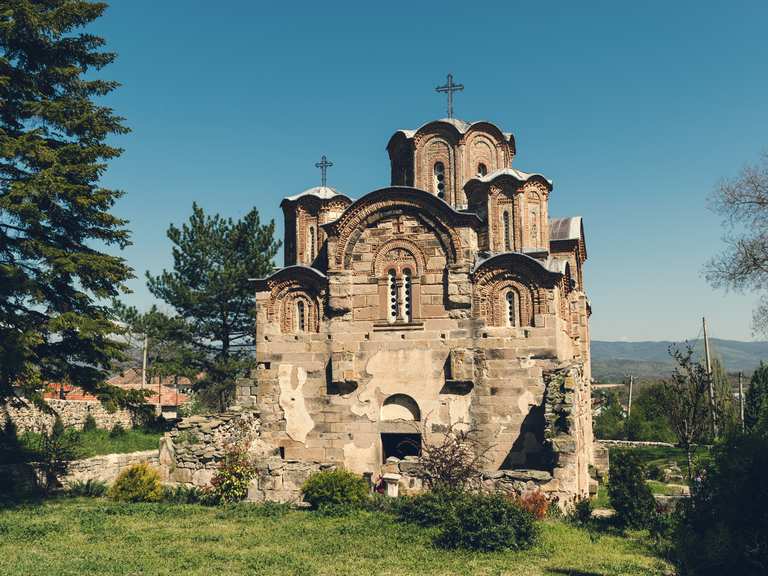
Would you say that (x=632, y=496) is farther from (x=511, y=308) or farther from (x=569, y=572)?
(x=511, y=308)

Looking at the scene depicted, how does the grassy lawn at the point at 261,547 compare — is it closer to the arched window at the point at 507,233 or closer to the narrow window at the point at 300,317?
the narrow window at the point at 300,317

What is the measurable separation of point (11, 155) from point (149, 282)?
1394 centimetres

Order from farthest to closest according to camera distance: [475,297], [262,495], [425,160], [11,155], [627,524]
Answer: [425,160]
[475,297]
[262,495]
[11,155]
[627,524]

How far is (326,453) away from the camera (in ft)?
59.2

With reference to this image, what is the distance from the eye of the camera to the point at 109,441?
78.5ft

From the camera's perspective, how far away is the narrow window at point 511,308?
17.5m

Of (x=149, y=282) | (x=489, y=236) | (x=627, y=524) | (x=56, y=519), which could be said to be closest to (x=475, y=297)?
(x=489, y=236)

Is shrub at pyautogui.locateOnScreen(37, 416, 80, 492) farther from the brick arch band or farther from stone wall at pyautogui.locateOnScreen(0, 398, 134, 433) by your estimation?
the brick arch band

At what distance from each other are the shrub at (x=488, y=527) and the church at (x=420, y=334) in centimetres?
462

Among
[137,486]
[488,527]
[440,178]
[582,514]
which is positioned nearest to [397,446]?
[582,514]

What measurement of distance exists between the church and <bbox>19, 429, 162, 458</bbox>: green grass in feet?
21.6

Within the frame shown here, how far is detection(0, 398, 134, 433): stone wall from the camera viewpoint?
75.2 ft

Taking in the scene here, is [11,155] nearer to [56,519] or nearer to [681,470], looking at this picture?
[56,519]

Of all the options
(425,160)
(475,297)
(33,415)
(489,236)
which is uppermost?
(425,160)
